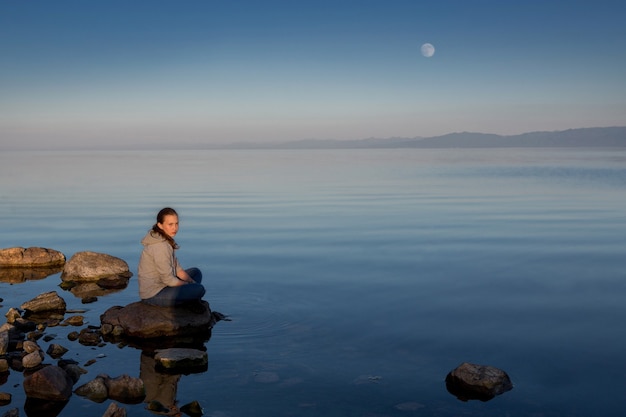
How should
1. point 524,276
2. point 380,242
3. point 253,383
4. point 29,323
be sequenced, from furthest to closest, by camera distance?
1. point 380,242
2. point 524,276
3. point 29,323
4. point 253,383

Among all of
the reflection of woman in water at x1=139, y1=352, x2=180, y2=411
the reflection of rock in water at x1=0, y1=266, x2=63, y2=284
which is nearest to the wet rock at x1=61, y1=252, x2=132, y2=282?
the reflection of rock in water at x1=0, y1=266, x2=63, y2=284

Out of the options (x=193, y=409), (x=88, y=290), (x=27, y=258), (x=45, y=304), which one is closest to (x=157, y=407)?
(x=193, y=409)

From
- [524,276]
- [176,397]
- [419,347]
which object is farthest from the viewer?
[524,276]

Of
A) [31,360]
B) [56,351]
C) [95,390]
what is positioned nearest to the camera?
[95,390]

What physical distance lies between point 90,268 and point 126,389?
8881mm

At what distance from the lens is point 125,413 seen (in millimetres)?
8539

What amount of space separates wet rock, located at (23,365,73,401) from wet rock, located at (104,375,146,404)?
0.61m

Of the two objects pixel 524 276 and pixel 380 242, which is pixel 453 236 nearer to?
pixel 380 242

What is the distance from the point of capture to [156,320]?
12.4 meters

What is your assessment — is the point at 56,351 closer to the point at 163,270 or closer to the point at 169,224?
the point at 163,270

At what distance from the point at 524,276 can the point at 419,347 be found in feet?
24.4

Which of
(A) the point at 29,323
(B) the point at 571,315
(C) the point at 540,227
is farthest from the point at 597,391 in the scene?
(C) the point at 540,227

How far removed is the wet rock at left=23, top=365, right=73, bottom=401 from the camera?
9.18 metres

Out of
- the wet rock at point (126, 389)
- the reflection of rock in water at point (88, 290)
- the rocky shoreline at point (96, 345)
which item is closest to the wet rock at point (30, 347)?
the rocky shoreline at point (96, 345)
